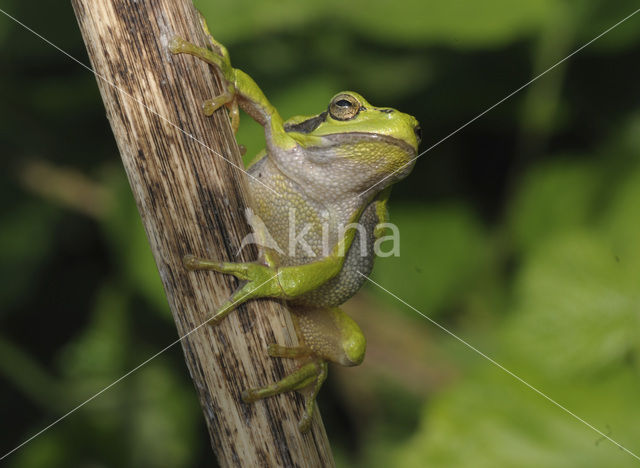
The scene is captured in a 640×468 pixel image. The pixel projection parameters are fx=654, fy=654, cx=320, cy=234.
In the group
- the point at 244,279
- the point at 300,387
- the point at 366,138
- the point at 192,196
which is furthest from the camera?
the point at 366,138

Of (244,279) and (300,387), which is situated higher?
(244,279)

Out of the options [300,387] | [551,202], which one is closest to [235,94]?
[300,387]

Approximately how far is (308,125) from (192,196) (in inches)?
32.3

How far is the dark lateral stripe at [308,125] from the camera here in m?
2.40

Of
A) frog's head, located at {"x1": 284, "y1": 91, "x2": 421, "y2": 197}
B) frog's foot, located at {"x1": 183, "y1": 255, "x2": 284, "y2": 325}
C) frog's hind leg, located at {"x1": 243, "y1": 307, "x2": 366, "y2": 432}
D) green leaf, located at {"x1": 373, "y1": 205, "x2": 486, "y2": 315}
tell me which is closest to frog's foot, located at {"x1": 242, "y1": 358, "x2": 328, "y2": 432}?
frog's hind leg, located at {"x1": 243, "y1": 307, "x2": 366, "y2": 432}

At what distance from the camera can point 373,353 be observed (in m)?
4.05

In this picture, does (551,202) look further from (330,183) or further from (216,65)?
(216,65)

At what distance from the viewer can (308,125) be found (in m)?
2.43

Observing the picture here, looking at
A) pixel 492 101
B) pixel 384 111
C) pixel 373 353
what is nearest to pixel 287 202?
pixel 384 111

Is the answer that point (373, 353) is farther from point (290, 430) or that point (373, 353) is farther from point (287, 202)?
point (290, 430)

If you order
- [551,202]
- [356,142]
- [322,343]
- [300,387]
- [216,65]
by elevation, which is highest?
[216,65]

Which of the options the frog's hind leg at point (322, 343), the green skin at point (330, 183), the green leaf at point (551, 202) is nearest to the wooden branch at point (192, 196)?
the frog's hind leg at point (322, 343)

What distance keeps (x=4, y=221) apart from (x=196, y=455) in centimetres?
180

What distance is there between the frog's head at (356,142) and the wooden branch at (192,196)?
56cm
